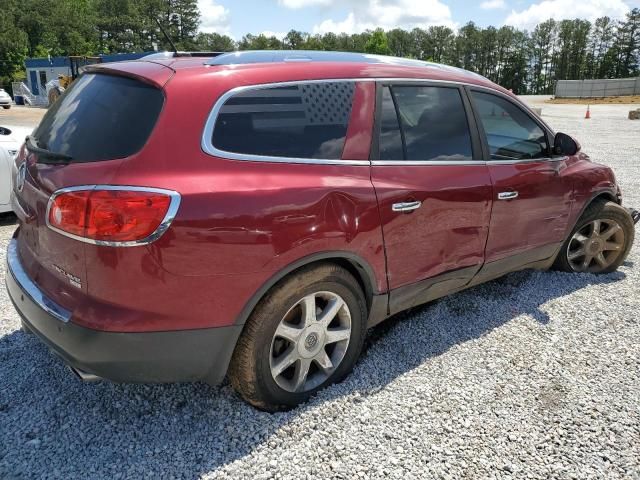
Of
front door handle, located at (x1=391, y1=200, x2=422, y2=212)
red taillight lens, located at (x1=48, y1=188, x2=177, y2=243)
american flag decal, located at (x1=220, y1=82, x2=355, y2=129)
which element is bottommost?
front door handle, located at (x1=391, y1=200, x2=422, y2=212)

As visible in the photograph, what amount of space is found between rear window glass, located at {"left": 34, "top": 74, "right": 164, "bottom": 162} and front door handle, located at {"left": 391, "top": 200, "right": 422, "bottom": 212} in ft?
4.15

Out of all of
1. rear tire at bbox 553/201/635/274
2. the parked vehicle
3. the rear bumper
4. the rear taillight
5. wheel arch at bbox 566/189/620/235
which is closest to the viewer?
the rear taillight

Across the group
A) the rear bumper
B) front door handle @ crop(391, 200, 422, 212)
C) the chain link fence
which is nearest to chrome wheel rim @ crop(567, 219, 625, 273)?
front door handle @ crop(391, 200, 422, 212)

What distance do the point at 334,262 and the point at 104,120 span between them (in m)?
1.26

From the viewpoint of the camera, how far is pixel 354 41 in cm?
10788

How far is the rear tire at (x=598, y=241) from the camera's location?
4.29 meters

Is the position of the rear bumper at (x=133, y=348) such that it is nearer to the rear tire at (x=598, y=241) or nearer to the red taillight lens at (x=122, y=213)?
the red taillight lens at (x=122, y=213)

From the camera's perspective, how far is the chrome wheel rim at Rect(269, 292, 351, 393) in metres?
2.52

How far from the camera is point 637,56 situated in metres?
87.3

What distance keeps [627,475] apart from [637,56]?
347 ft

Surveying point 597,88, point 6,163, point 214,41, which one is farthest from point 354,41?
point 6,163

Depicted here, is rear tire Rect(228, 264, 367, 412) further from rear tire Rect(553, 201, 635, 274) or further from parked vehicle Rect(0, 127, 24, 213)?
parked vehicle Rect(0, 127, 24, 213)

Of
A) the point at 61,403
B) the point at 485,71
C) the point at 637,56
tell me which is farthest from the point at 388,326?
the point at 485,71

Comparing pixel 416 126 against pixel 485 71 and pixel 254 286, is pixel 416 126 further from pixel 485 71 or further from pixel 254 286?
pixel 485 71
